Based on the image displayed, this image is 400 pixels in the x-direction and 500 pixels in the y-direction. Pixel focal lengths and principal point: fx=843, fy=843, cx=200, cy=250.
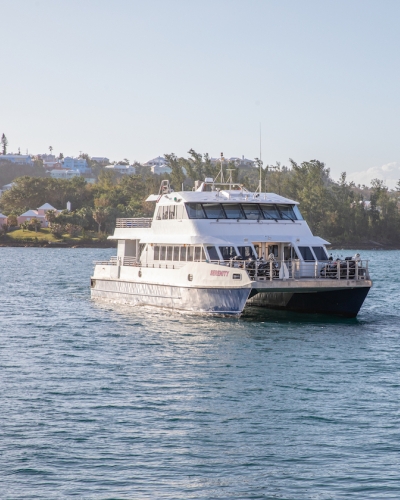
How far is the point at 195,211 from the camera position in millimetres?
37500

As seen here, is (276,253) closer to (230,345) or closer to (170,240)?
(170,240)

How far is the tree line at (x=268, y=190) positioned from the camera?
501 feet

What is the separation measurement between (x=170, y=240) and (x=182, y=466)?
882 inches

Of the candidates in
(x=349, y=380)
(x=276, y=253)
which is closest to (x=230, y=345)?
(x=349, y=380)

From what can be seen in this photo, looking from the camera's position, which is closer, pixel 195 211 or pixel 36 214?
pixel 195 211

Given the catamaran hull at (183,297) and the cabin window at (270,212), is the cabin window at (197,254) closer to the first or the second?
the catamaran hull at (183,297)

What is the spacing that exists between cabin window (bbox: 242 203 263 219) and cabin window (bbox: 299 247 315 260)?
2572mm

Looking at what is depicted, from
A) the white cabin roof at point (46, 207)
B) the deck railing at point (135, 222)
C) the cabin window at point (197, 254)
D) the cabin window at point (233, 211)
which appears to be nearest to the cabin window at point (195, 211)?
the cabin window at point (233, 211)

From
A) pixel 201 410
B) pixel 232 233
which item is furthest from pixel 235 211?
pixel 201 410

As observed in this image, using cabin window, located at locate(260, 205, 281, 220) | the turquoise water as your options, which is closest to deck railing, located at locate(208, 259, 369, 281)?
the turquoise water

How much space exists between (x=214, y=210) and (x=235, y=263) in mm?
4090

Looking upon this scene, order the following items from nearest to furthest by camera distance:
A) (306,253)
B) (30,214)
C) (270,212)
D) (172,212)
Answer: (306,253) → (270,212) → (172,212) → (30,214)

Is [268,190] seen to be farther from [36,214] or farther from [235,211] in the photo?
[235,211]

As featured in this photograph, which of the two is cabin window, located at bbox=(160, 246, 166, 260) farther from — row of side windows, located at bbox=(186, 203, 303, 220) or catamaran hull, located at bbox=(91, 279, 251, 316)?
row of side windows, located at bbox=(186, 203, 303, 220)
